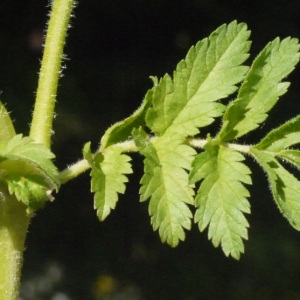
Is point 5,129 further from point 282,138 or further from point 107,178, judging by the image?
point 282,138

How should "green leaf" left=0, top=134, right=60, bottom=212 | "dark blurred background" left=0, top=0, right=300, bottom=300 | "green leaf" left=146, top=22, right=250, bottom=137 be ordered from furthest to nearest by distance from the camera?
1. "dark blurred background" left=0, top=0, right=300, bottom=300
2. "green leaf" left=146, top=22, right=250, bottom=137
3. "green leaf" left=0, top=134, right=60, bottom=212

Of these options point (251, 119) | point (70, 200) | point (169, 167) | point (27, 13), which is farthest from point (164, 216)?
point (70, 200)

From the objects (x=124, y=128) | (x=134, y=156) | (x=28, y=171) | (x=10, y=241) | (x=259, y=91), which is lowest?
(x=134, y=156)

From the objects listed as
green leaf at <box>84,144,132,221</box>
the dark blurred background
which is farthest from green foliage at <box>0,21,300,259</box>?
the dark blurred background

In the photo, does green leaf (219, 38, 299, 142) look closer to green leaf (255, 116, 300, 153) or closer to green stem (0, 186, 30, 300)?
green leaf (255, 116, 300, 153)

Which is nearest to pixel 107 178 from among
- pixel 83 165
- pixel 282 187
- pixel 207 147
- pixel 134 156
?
pixel 83 165

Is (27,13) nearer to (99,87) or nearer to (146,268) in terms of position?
(99,87)
